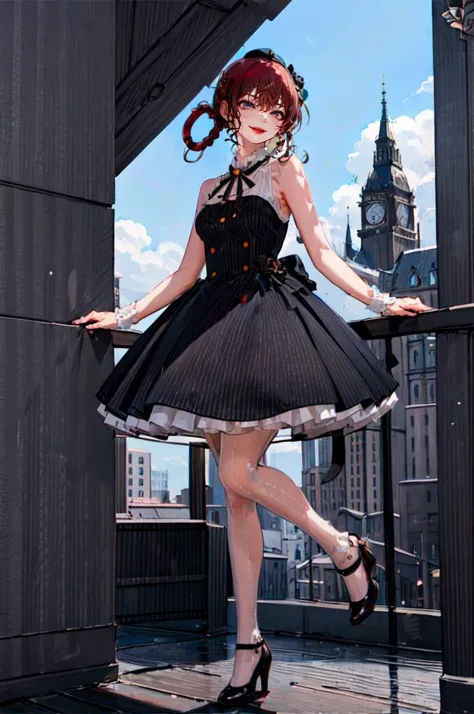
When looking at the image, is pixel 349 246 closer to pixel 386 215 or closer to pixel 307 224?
pixel 386 215

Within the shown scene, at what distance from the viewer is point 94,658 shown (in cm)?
284

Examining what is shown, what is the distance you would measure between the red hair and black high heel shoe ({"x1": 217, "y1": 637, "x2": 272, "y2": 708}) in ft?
4.92

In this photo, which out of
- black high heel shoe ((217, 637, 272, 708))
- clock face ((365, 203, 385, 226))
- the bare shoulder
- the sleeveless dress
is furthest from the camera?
clock face ((365, 203, 385, 226))

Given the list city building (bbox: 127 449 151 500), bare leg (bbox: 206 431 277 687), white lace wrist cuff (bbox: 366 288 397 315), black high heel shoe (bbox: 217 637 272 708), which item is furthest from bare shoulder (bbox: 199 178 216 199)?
city building (bbox: 127 449 151 500)

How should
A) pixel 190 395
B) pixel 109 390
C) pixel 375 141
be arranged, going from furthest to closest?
pixel 375 141 < pixel 109 390 < pixel 190 395

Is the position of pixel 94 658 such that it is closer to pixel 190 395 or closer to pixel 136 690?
pixel 136 690

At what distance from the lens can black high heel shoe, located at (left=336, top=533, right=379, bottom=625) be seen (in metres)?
2.42

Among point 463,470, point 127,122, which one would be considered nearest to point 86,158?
point 127,122

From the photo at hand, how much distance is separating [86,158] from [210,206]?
593mm

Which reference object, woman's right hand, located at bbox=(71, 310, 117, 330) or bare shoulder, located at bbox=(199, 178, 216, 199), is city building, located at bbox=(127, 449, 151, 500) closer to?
woman's right hand, located at bbox=(71, 310, 117, 330)

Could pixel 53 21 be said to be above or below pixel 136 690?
above

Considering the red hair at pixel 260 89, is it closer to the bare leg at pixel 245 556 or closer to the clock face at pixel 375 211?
the bare leg at pixel 245 556

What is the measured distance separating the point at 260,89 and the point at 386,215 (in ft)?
328

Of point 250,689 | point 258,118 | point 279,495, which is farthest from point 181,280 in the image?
point 250,689
